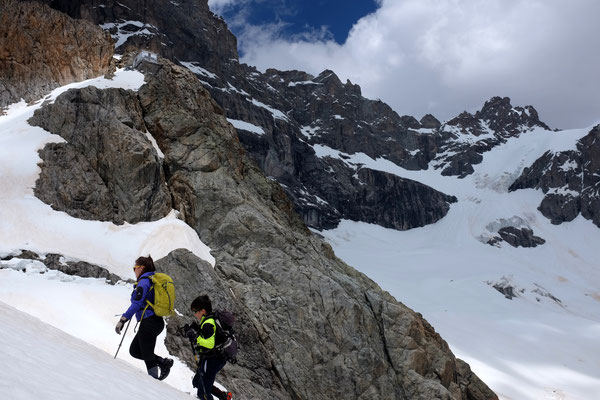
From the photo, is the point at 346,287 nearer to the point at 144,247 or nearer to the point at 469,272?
the point at 144,247

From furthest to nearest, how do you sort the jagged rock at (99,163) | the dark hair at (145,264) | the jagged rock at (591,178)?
1. the jagged rock at (591,178)
2. the jagged rock at (99,163)
3. the dark hair at (145,264)

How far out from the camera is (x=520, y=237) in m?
148

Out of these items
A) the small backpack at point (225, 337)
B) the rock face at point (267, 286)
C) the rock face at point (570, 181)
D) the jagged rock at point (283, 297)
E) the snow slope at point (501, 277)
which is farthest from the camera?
the rock face at point (570, 181)

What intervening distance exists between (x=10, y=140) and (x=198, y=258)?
37.8ft

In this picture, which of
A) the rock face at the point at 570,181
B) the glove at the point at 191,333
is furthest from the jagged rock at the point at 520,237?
the glove at the point at 191,333

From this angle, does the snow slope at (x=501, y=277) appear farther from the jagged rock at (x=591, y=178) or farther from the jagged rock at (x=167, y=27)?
the jagged rock at (x=167, y=27)

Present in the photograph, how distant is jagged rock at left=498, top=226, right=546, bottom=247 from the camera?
147 meters

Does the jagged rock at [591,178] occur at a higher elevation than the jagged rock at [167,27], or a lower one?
higher

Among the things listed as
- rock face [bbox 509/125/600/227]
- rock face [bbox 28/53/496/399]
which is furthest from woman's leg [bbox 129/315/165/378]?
rock face [bbox 509/125/600/227]

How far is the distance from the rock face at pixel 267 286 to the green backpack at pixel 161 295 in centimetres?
733

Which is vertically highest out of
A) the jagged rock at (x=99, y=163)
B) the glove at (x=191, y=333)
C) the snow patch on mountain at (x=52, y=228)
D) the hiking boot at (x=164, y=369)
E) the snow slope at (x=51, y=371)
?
the jagged rock at (x=99, y=163)

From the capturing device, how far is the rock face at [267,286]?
1852 centimetres

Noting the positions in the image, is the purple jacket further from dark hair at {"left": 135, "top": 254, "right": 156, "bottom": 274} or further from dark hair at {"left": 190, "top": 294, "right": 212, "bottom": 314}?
dark hair at {"left": 190, "top": 294, "right": 212, "bottom": 314}

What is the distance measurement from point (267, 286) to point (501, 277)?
105546 millimetres
